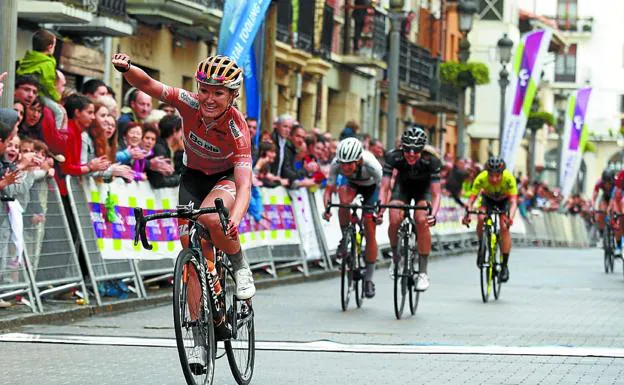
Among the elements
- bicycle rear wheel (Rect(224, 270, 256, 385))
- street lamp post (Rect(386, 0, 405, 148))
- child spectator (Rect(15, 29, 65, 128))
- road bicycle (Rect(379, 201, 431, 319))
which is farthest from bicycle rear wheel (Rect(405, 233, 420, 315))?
street lamp post (Rect(386, 0, 405, 148))

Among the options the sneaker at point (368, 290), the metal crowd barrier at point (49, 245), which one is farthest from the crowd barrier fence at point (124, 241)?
the sneaker at point (368, 290)

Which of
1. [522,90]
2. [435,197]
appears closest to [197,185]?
[435,197]

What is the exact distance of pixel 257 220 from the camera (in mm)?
20875

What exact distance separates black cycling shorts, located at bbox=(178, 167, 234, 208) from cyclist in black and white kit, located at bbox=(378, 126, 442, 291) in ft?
22.9

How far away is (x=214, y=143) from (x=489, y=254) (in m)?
10.3

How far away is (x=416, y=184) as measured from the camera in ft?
57.7

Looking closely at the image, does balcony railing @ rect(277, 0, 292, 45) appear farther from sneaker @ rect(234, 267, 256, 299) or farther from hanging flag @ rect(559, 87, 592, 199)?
sneaker @ rect(234, 267, 256, 299)

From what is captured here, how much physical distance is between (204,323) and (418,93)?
50.1 metres

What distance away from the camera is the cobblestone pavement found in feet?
36.0

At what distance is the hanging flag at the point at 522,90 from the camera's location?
3922 centimetres

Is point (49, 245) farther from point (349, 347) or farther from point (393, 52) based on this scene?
point (393, 52)

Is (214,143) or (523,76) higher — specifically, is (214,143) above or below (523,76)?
below

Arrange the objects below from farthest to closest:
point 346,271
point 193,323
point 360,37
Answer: point 360,37 < point 346,271 < point 193,323

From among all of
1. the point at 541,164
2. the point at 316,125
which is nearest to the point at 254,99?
the point at 316,125
